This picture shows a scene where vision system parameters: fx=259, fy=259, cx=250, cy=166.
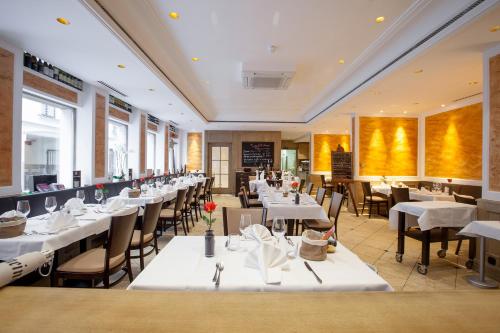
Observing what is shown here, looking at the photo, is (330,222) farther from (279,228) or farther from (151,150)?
(151,150)

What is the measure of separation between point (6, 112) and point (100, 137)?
239cm

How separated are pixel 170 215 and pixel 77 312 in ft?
13.3

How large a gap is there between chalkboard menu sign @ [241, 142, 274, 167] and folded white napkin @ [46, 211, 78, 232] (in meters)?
10.1

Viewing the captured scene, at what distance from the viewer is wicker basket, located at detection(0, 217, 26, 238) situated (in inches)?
85.6

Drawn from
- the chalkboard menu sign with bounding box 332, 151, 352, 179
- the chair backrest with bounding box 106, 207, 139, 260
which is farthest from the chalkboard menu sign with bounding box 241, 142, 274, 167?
the chair backrest with bounding box 106, 207, 139, 260

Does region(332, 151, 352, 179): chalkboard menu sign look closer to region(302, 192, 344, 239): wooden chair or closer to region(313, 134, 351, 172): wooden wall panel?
region(302, 192, 344, 239): wooden chair

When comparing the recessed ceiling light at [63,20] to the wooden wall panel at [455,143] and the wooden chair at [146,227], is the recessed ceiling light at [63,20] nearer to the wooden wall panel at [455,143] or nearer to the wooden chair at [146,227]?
the wooden chair at [146,227]

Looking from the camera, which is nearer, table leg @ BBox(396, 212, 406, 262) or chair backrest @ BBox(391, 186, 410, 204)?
table leg @ BBox(396, 212, 406, 262)

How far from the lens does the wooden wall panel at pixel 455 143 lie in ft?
19.4

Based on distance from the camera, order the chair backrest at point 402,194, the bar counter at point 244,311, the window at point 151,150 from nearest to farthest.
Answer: the bar counter at point 244,311 < the chair backrest at point 402,194 < the window at point 151,150

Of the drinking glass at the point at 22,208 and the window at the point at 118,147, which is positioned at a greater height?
the window at the point at 118,147

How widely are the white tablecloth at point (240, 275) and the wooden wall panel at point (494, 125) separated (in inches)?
124

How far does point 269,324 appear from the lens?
2.45ft

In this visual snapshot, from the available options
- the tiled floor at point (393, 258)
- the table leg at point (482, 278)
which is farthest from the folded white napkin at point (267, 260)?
the table leg at point (482, 278)
